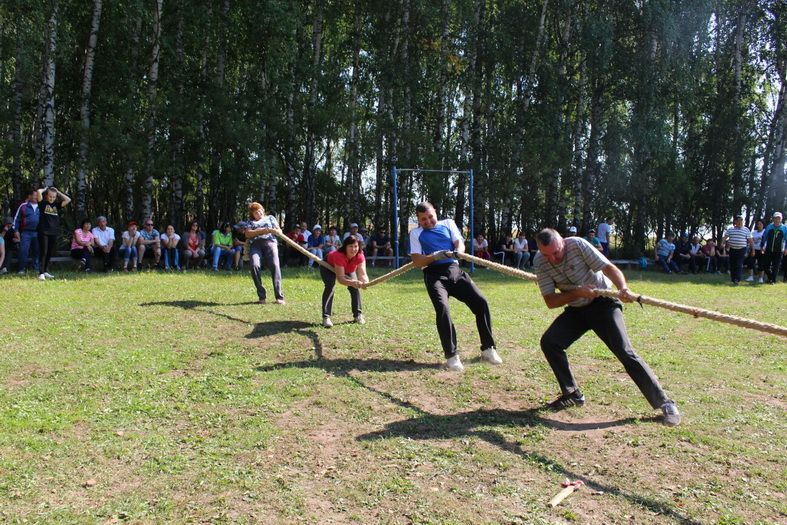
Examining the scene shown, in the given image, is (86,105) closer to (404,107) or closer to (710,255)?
(404,107)

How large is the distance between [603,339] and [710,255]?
18292 mm

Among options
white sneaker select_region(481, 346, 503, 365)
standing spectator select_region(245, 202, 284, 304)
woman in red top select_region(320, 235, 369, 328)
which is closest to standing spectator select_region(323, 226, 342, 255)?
standing spectator select_region(245, 202, 284, 304)

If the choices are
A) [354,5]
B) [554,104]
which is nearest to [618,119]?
[554,104]

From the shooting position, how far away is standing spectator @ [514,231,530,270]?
21094 millimetres

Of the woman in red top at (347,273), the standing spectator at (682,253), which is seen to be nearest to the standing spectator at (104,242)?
the woman in red top at (347,273)

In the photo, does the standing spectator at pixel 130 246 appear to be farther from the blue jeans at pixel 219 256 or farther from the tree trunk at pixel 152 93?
the blue jeans at pixel 219 256

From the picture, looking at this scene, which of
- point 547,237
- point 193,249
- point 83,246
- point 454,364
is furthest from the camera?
point 193,249

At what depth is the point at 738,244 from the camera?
1645 cm

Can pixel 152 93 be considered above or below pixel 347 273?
above

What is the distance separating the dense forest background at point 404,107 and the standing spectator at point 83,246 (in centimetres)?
211

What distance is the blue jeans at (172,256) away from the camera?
1611cm

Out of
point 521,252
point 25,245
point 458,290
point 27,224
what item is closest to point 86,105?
point 27,224

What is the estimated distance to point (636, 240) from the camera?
25.8 m

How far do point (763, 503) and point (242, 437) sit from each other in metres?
3.62
